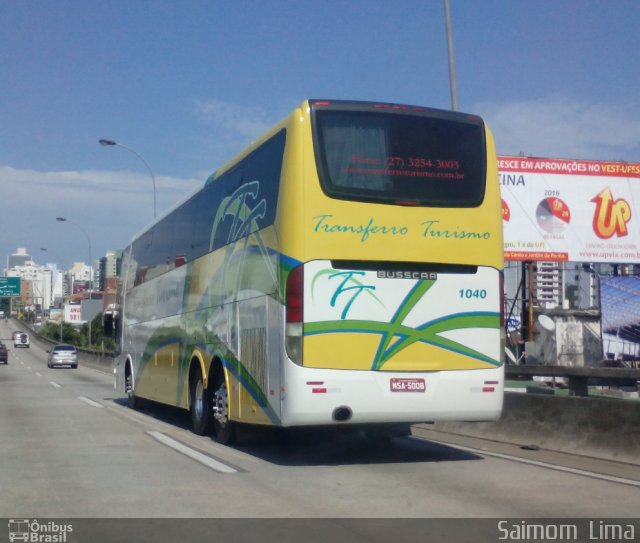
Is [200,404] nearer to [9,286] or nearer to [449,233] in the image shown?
[449,233]

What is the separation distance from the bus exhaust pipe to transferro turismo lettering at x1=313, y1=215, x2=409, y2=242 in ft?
6.30

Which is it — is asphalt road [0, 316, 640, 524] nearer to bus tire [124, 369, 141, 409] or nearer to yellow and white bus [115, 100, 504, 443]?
yellow and white bus [115, 100, 504, 443]

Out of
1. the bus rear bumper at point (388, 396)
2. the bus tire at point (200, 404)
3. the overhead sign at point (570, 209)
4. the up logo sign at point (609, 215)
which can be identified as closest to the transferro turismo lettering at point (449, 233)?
the bus rear bumper at point (388, 396)

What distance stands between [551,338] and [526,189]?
7271 mm

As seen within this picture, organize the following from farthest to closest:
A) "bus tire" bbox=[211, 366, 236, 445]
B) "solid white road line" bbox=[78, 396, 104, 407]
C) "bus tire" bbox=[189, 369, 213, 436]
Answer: "solid white road line" bbox=[78, 396, 104, 407] → "bus tire" bbox=[189, 369, 213, 436] → "bus tire" bbox=[211, 366, 236, 445]

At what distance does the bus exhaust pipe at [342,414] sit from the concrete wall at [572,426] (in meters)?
3.32

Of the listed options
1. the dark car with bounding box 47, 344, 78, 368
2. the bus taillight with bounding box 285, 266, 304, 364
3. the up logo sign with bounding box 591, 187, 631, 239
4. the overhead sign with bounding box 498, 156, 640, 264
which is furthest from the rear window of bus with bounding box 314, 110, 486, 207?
the dark car with bounding box 47, 344, 78, 368

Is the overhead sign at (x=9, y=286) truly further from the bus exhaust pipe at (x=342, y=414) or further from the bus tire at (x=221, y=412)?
the bus exhaust pipe at (x=342, y=414)

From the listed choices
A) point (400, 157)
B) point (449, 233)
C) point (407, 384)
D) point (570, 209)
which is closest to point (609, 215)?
point (570, 209)

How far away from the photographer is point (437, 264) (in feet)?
34.5

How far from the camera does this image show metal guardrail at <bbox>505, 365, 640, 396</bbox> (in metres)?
10.5

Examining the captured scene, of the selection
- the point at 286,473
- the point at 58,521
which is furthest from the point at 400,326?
A: the point at 58,521

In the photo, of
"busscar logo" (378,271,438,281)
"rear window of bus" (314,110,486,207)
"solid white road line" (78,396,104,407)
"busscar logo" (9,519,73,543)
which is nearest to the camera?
"busscar logo" (9,519,73,543)

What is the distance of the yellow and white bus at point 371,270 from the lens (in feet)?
32.6
